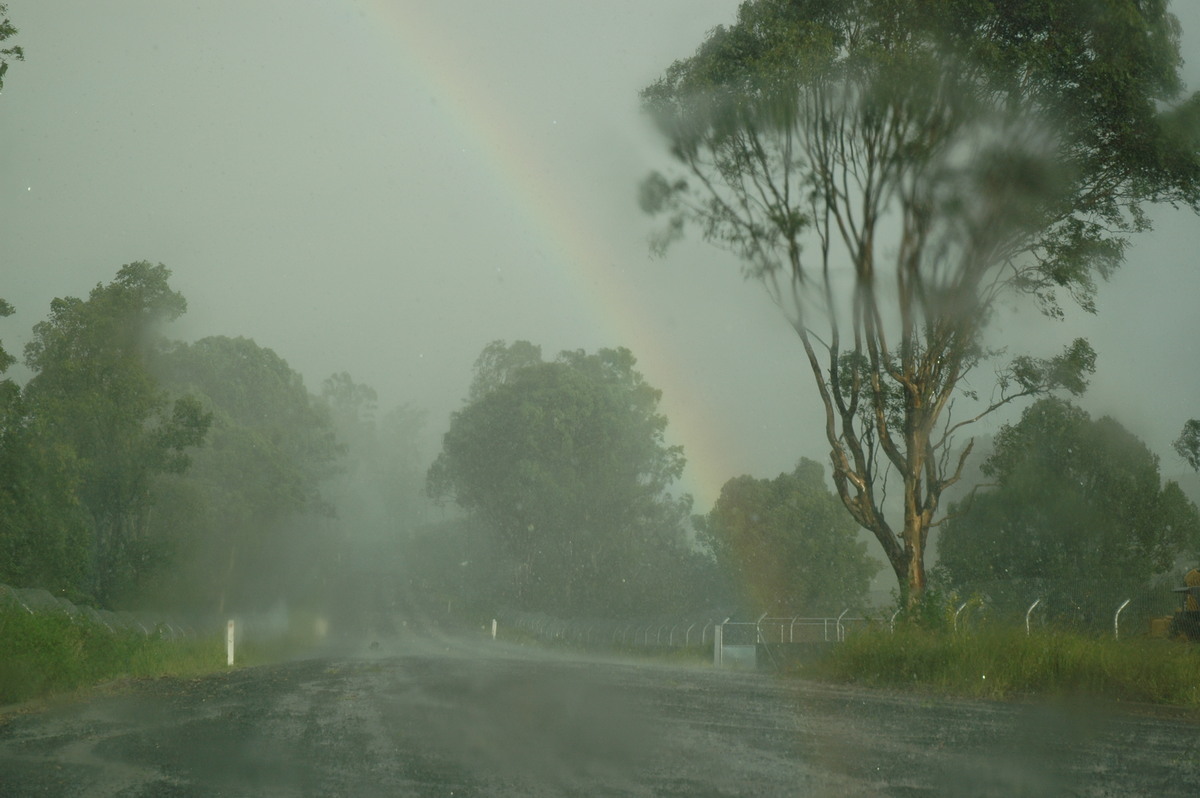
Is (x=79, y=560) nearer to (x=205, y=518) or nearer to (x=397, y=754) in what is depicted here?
(x=205, y=518)

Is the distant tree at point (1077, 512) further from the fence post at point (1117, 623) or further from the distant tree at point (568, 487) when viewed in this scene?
the distant tree at point (568, 487)

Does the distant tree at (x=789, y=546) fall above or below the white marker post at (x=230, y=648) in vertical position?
above

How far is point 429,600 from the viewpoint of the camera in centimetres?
7794

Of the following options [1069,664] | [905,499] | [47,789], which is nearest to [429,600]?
[905,499]

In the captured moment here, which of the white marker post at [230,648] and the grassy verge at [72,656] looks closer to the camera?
the grassy verge at [72,656]

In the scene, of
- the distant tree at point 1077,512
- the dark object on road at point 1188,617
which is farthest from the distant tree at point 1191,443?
the dark object on road at point 1188,617

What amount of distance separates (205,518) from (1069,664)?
42.5m

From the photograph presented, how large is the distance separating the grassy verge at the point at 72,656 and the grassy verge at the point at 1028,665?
1180cm

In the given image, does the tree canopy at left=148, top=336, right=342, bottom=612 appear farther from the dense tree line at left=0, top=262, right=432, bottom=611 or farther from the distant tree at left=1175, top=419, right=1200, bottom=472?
the distant tree at left=1175, top=419, right=1200, bottom=472

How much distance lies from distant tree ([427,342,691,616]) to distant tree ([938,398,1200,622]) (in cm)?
2354

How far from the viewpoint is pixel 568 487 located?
6003 centimetres

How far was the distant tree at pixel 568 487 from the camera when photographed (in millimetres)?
60031

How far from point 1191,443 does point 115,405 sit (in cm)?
3329

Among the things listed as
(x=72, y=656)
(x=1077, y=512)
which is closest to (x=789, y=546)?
(x=1077, y=512)
